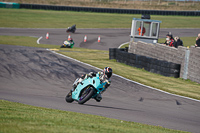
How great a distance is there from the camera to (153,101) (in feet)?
40.0

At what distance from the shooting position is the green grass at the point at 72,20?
148ft

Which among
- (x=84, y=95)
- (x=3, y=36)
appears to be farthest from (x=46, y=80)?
(x=3, y=36)

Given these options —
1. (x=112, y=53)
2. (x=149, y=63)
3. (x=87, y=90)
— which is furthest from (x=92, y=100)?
(x=112, y=53)

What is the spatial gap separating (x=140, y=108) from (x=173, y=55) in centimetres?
819

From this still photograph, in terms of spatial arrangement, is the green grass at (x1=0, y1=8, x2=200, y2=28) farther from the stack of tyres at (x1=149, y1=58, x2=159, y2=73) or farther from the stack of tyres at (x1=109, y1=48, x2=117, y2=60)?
the stack of tyres at (x1=149, y1=58, x2=159, y2=73)

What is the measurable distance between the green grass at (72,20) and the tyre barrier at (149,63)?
2331 cm

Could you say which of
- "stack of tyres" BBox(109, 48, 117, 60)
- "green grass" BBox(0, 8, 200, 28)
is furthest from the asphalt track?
"green grass" BBox(0, 8, 200, 28)

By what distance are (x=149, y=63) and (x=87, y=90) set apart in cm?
927

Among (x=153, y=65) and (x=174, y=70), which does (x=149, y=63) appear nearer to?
(x=153, y=65)

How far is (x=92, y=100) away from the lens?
11867 mm

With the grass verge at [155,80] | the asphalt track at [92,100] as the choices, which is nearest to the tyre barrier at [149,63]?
the grass verge at [155,80]

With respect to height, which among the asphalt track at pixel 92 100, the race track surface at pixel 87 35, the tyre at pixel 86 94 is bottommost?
the race track surface at pixel 87 35

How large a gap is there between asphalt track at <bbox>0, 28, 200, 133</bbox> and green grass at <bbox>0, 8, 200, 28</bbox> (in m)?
26.5

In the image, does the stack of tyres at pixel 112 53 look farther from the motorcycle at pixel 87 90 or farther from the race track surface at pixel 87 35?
the motorcycle at pixel 87 90
